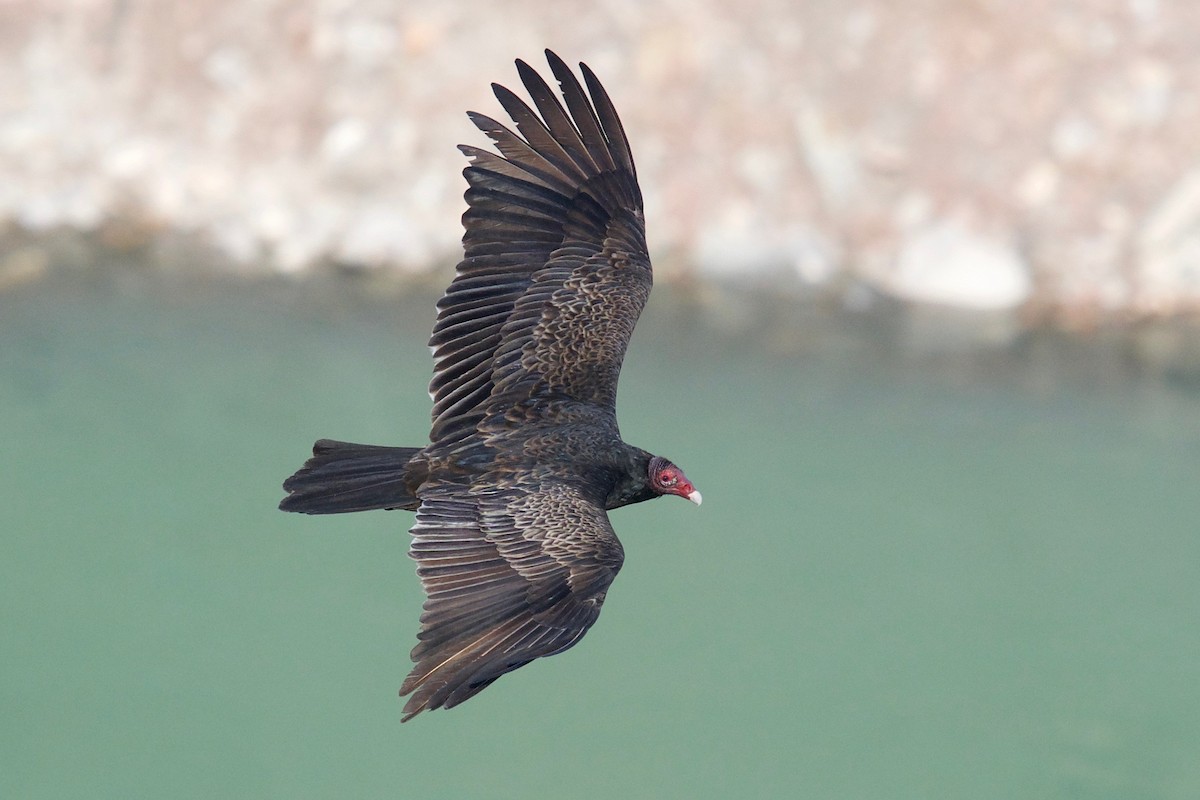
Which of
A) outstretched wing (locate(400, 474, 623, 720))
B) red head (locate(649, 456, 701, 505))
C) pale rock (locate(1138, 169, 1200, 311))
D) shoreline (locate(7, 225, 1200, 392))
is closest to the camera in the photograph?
outstretched wing (locate(400, 474, 623, 720))

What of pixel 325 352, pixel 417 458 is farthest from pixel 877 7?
pixel 417 458

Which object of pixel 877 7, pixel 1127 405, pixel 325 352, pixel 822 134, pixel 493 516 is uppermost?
pixel 877 7

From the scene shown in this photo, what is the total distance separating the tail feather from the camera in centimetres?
766

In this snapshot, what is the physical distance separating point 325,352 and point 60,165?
341 centimetres

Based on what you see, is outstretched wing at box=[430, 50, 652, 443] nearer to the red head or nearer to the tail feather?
the tail feather

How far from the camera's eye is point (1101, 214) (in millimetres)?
15305

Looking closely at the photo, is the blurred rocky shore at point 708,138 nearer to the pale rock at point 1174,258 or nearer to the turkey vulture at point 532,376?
the pale rock at point 1174,258

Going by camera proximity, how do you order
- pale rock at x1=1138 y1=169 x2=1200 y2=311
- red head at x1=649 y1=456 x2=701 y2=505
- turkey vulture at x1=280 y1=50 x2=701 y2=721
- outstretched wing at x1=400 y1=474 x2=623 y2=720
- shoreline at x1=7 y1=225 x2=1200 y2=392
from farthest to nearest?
pale rock at x1=1138 y1=169 x2=1200 y2=311, shoreline at x1=7 y1=225 x2=1200 y2=392, red head at x1=649 y1=456 x2=701 y2=505, turkey vulture at x1=280 y1=50 x2=701 y2=721, outstretched wing at x1=400 y1=474 x2=623 y2=720

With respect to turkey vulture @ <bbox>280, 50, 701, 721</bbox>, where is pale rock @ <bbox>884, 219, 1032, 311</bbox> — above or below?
above

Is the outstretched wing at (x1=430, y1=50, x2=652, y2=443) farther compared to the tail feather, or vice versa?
the outstretched wing at (x1=430, y1=50, x2=652, y2=443)

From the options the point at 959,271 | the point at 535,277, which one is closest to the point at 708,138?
the point at 959,271

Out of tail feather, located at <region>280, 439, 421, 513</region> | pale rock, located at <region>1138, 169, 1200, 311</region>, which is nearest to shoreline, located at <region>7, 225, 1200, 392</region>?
pale rock, located at <region>1138, 169, 1200, 311</region>

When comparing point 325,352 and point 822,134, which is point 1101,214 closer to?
point 822,134

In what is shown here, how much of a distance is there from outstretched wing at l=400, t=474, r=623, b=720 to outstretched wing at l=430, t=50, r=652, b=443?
68 centimetres
